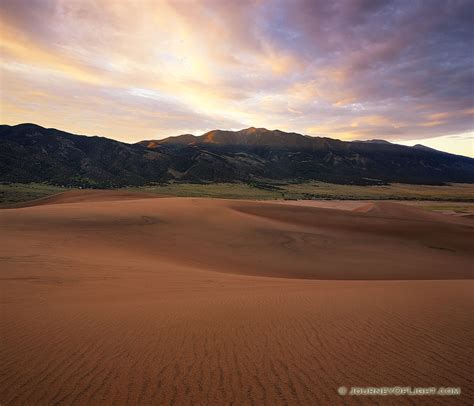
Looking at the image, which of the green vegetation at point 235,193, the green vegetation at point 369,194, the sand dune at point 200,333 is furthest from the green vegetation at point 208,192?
the sand dune at point 200,333

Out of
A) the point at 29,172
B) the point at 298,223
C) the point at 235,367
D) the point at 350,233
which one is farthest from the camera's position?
the point at 29,172

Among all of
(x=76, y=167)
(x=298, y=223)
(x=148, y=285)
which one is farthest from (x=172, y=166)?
(x=148, y=285)

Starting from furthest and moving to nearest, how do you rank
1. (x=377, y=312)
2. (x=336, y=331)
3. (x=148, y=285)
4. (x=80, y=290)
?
(x=148, y=285), (x=80, y=290), (x=377, y=312), (x=336, y=331)

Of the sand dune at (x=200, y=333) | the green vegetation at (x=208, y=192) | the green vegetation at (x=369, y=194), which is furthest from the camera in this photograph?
the green vegetation at (x=369, y=194)

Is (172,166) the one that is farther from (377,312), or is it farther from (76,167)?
(377,312)

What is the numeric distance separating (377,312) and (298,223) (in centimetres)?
1703

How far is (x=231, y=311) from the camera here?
17.4ft

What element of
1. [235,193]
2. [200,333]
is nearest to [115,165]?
[235,193]

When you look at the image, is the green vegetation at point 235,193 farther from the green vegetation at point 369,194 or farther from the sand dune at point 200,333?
the sand dune at point 200,333

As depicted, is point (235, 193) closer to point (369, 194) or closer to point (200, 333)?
point (369, 194)

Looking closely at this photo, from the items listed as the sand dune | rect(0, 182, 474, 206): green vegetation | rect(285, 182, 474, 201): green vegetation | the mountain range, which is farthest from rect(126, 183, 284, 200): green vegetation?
the sand dune

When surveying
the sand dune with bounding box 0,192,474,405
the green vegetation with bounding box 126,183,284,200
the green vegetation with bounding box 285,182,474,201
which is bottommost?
the green vegetation with bounding box 126,183,284,200

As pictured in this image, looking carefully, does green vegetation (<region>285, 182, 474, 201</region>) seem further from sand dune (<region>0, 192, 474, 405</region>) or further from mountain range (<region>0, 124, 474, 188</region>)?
sand dune (<region>0, 192, 474, 405</region>)

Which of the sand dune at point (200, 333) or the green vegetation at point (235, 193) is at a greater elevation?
the sand dune at point (200, 333)
